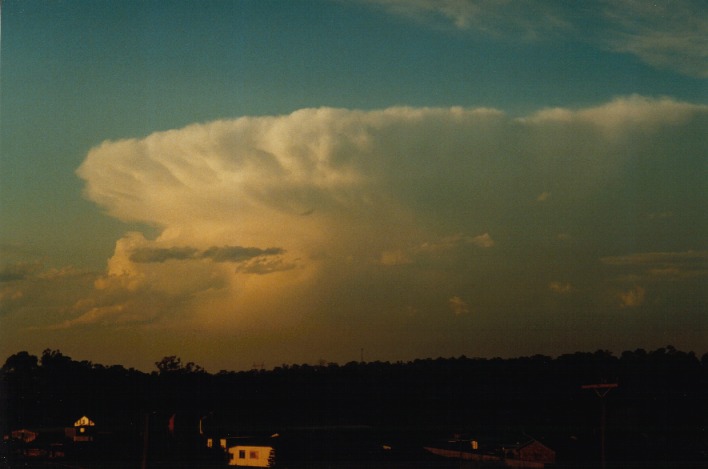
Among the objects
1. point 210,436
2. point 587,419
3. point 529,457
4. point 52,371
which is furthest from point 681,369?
point 52,371

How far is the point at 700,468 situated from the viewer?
285 inches

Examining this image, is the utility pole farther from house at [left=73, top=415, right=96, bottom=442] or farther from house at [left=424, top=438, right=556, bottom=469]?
house at [left=73, top=415, right=96, bottom=442]

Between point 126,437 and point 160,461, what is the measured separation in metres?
1.35


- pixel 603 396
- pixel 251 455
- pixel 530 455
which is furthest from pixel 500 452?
pixel 251 455

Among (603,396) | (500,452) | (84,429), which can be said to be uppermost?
(603,396)

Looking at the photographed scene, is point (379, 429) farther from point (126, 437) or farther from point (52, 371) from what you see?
point (52, 371)

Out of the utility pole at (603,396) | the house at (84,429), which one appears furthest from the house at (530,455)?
the house at (84,429)

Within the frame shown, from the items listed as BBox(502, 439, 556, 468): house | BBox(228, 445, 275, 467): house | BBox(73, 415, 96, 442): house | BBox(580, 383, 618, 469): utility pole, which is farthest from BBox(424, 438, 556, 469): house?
BBox(73, 415, 96, 442): house

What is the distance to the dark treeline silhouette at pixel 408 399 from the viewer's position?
981 centimetres

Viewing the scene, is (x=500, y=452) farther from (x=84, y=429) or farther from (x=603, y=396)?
(x=84, y=429)

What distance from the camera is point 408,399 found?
38.0ft

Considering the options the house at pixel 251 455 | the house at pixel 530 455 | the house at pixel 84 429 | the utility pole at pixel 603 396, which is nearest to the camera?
the utility pole at pixel 603 396

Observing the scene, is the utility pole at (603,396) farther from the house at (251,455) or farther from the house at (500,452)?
the house at (251,455)

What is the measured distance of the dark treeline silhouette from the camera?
32.2 feet
